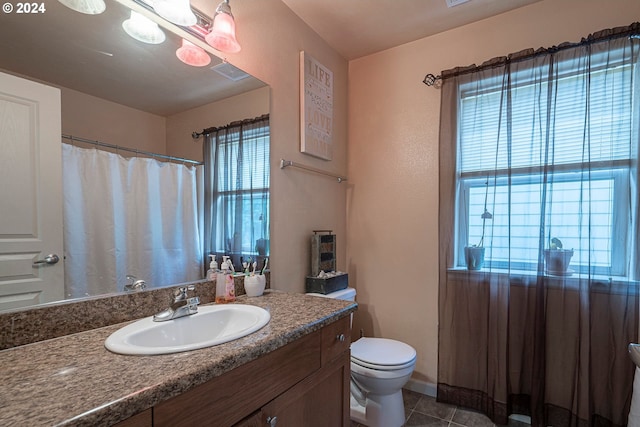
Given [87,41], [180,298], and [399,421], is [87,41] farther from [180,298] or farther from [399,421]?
[399,421]

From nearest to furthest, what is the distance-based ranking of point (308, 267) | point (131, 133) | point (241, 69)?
point (131, 133), point (241, 69), point (308, 267)

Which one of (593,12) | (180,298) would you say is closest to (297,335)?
(180,298)

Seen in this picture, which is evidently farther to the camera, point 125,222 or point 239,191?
point 239,191

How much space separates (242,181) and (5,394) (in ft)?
3.81

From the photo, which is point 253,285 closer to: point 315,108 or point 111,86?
point 111,86

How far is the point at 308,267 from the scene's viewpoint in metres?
2.00

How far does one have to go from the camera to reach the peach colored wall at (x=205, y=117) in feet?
4.23

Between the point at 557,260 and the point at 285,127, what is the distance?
1759mm

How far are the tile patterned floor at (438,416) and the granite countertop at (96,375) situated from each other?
4.49 feet

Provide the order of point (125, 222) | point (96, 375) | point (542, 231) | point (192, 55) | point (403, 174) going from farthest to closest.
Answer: point (403, 174), point (542, 231), point (192, 55), point (125, 222), point (96, 375)

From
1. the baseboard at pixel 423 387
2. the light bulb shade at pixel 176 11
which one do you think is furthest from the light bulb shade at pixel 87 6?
the baseboard at pixel 423 387

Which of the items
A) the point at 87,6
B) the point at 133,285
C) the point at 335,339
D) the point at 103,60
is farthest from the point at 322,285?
the point at 87,6

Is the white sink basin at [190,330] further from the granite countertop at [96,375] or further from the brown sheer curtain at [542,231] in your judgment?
the brown sheer curtain at [542,231]

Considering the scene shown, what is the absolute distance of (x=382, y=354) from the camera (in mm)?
1733
